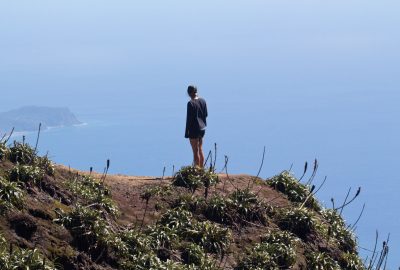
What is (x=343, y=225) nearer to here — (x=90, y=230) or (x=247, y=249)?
(x=247, y=249)

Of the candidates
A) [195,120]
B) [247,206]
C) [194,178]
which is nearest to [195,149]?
[195,120]

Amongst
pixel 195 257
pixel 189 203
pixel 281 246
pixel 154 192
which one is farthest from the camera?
pixel 154 192

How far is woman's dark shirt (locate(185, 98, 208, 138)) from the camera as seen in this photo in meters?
19.2

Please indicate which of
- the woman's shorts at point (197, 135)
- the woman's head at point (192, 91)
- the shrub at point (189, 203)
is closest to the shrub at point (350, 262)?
the shrub at point (189, 203)

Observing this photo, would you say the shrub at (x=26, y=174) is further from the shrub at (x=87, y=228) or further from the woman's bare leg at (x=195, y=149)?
the woman's bare leg at (x=195, y=149)

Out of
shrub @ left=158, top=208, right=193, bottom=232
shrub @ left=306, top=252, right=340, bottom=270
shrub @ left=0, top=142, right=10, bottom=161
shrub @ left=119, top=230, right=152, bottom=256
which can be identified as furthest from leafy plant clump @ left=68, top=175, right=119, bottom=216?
shrub @ left=306, top=252, right=340, bottom=270

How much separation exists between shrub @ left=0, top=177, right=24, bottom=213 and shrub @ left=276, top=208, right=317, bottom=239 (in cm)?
607

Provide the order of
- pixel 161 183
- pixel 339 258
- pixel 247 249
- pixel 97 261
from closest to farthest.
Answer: pixel 97 261
pixel 247 249
pixel 339 258
pixel 161 183

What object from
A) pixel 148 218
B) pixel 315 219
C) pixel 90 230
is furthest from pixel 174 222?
pixel 315 219

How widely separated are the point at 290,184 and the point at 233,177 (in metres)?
1.48

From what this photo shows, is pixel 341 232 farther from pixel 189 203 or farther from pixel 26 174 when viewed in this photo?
pixel 26 174

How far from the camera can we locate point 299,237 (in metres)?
16.9

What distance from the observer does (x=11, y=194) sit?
13703mm

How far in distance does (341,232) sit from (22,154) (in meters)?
7.55
